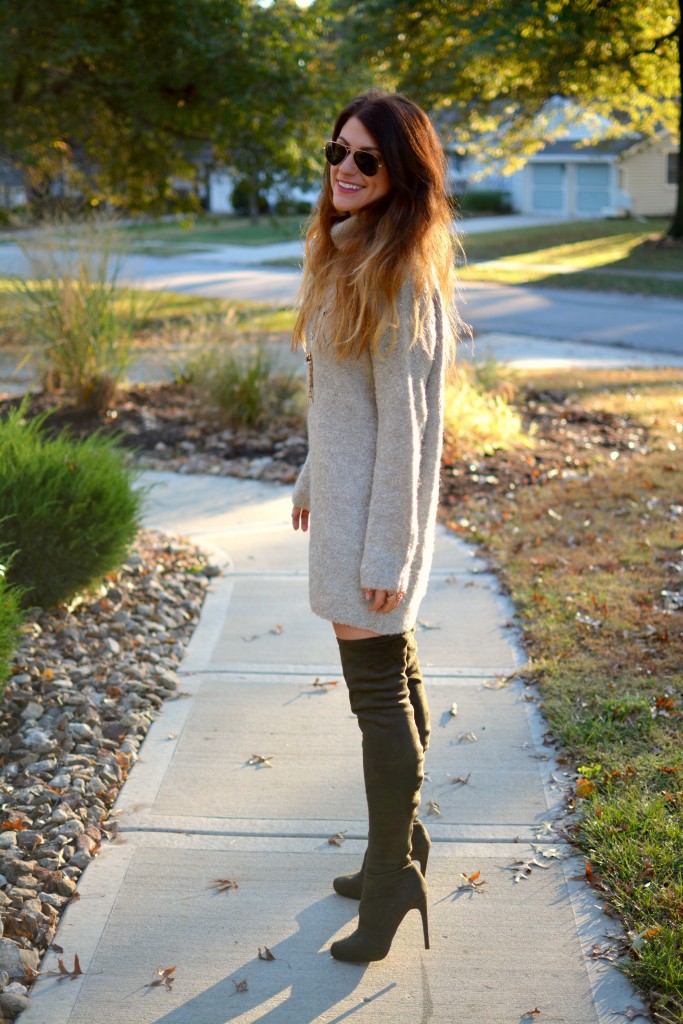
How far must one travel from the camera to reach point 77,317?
326 inches

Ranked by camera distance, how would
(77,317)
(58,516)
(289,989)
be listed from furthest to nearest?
(77,317), (58,516), (289,989)

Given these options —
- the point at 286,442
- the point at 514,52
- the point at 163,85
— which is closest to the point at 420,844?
the point at 286,442

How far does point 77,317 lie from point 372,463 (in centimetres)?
634

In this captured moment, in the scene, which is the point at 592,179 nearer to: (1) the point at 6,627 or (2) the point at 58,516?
(2) the point at 58,516

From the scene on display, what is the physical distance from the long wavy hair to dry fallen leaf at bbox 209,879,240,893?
154 cm

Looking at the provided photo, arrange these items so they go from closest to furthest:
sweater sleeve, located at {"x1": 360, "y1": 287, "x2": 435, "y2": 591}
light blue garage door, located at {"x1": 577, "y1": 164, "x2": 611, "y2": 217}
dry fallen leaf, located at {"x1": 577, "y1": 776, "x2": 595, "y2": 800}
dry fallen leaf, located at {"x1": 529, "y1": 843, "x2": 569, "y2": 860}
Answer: sweater sleeve, located at {"x1": 360, "y1": 287, "x2": 435, "y2": 591} → dry fallen leaf, located at {"x1": 529, "y1": 843, "x2": 569, "y2": 860} → dry fallen leaf, located at {"x1": 577, "y1": 776, "x2": 595, "y2": 800} → light blue garage door, located at {"x1": 577, "y1": 164, "x2": 611, "y2": 217}

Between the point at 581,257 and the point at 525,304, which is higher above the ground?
the point at 581,257

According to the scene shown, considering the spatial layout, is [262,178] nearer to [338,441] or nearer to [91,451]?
[91,451]

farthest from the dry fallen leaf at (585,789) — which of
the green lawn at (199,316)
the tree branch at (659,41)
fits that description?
the tree branch at (659,41)

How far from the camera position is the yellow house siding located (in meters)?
38.0

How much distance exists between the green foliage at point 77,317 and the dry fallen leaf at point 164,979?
636 cm

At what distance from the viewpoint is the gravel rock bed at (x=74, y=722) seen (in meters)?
2.92

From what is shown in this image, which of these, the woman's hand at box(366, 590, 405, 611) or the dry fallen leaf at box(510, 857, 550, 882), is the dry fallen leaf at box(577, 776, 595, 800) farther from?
the woman's hand at box(366, 590, 405, 611)

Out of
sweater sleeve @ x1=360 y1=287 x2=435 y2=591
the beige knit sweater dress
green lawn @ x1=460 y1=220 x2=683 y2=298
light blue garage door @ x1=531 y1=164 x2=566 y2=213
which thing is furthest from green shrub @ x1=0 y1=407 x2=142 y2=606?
light blue garage door @ x1=531 y1=164 x2=566 y2=213
